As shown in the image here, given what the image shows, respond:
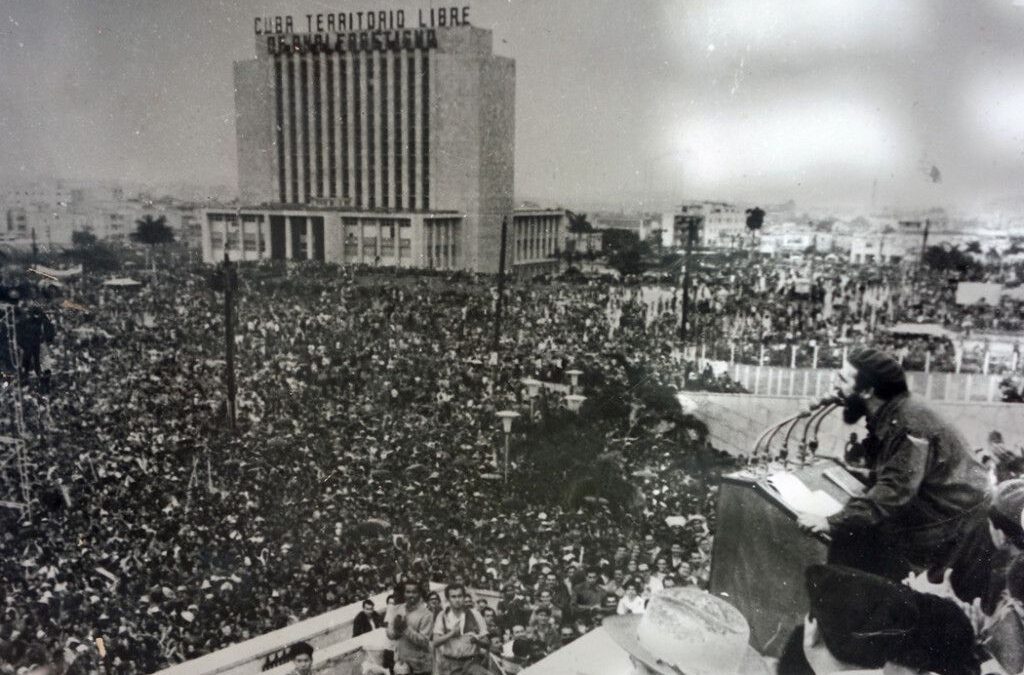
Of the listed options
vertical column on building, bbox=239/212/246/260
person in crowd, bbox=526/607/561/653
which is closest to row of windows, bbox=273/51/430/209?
vertical column on building, bbox=239/212/246/260

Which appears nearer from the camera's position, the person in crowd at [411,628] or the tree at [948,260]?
the tree at [948,260]

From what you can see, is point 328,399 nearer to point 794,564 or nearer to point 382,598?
point 382,598

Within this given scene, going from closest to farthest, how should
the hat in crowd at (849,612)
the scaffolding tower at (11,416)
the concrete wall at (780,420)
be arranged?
the hat in crowd at (849,612) → the concrete wall at (780,420) → the scaffolding tower at (11,416)

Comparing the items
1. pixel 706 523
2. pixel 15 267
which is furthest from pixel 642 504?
pixel 15 267

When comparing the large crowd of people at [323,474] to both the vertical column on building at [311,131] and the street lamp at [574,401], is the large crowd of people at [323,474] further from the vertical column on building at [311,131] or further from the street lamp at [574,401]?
the vertical column on building at [311,131]

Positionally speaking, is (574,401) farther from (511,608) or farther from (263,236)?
(263,236)

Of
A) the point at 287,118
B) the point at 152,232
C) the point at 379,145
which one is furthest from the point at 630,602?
the point at 152,232

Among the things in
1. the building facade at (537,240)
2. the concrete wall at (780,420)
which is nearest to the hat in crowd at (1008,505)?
the concrete wall at (780,420)
